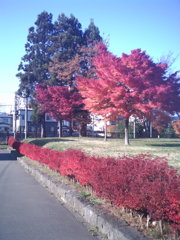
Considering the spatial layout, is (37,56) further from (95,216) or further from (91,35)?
(95,216)

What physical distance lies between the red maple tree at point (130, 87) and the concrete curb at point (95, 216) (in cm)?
985

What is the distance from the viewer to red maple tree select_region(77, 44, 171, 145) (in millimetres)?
18484

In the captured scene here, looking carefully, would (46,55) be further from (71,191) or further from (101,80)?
(71,191)

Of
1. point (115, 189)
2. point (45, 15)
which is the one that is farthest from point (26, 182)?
point (45, 15)

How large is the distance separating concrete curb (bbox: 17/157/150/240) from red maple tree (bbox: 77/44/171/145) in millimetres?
9845

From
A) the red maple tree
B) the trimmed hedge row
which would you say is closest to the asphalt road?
the trimmed hedge row

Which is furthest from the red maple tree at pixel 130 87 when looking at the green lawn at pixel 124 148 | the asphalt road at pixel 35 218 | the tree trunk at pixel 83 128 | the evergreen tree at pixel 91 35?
the evergreen tree at pixel 91 35

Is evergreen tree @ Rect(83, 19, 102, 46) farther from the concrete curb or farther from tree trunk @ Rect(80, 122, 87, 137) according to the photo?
the concrete curb

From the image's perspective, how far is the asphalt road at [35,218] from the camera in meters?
5.75

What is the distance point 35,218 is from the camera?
22.8ft

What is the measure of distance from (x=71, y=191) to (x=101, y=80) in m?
11.9

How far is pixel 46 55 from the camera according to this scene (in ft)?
130

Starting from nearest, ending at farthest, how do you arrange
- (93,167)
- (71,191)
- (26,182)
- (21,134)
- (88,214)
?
1. (88,214)
2. (93,167)
3. (71,191)
4. (26,182)
5. (21,134)

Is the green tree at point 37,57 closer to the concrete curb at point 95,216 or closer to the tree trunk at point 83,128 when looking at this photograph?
the tree trunk at point 83,128
